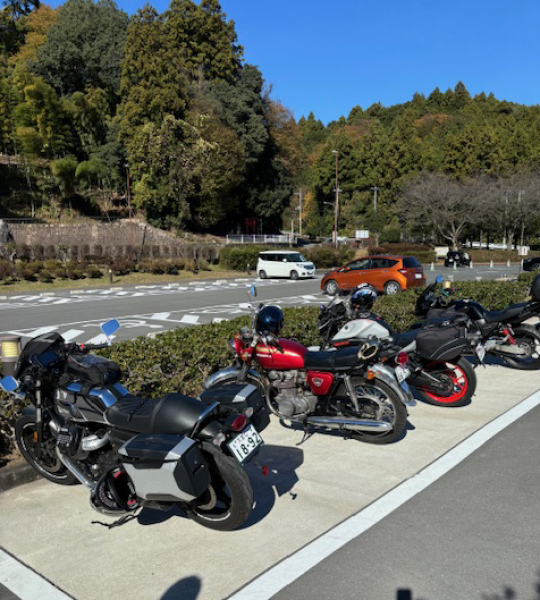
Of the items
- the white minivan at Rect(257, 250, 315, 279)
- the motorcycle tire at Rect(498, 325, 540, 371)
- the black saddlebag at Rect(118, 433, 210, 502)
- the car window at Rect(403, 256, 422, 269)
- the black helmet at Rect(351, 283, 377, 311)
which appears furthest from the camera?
the white minivan at Rect(257, 250, 315, 279)

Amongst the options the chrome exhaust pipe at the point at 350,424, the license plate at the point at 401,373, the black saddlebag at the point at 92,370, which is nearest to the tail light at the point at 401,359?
the license plate at the point at 401,373

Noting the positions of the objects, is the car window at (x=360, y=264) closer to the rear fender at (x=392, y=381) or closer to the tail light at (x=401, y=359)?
the tail light at (x=401, y=359)

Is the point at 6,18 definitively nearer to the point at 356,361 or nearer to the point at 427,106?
the point at 356,361

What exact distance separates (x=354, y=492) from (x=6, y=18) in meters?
51.5

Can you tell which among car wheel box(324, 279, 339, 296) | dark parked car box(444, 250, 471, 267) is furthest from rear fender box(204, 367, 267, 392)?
dark parked car box(444, 250, 471, 267)

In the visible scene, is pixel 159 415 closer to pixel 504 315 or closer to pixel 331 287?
pixel 504 315

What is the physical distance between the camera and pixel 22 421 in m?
4.11

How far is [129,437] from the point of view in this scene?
3402 mm

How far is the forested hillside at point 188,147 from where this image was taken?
139ft

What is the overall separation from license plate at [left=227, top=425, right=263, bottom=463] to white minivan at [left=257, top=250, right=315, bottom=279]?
2543 cm

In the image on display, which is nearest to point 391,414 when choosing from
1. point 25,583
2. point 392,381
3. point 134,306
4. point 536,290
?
point 392,381

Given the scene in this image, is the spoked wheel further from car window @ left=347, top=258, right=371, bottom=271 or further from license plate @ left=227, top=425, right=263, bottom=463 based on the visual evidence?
car window @ left=347, top=258, right=371, bottom=271

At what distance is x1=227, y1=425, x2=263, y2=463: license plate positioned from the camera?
326cm

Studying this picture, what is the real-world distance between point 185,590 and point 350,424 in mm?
2302
